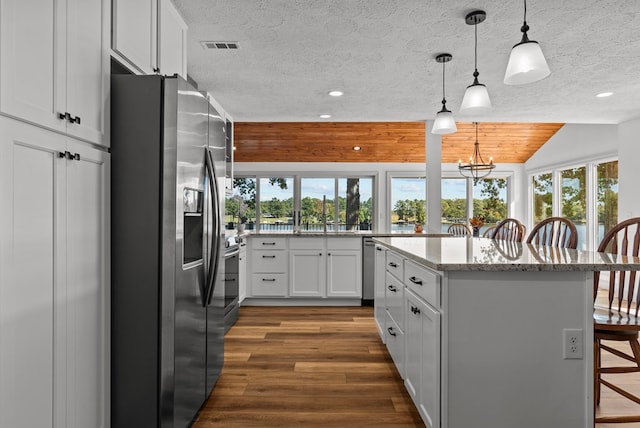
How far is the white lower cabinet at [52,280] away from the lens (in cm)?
117

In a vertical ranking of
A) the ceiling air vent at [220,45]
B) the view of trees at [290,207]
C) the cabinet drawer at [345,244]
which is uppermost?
the ceiling air vent at [220,45]

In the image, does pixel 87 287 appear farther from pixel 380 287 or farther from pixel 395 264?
pixel 380 287

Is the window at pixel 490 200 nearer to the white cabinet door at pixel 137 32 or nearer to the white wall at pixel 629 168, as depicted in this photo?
the white wall at pixel 629 168

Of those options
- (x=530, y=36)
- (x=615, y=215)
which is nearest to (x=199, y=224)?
(x=530, y=36)

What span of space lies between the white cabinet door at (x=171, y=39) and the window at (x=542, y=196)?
22.7 feet

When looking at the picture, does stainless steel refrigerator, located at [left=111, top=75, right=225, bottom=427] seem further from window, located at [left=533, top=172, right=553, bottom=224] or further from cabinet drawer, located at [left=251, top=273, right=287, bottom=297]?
window, located at [left=533, top=172, right=553, bottom=224]

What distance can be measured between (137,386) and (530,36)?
3.13 metres

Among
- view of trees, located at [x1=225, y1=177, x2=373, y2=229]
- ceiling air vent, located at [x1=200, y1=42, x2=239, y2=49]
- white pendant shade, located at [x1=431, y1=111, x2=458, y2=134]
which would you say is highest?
ceiling air vent, located at [x1=200, y1=42, x2=239, y2=49]

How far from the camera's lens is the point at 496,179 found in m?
8.07

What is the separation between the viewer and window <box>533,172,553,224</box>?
7.37 meters

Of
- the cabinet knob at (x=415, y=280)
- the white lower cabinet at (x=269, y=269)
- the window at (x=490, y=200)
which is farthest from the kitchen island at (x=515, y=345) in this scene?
the window at (x=490, y=200)

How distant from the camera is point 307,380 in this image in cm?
271

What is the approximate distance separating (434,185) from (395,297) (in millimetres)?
2700

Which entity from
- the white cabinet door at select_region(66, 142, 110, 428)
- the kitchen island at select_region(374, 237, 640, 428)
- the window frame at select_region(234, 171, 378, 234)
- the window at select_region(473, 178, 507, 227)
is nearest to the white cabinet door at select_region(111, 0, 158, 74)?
the white cabinet door at select_region(66, 142, 110, 428)
